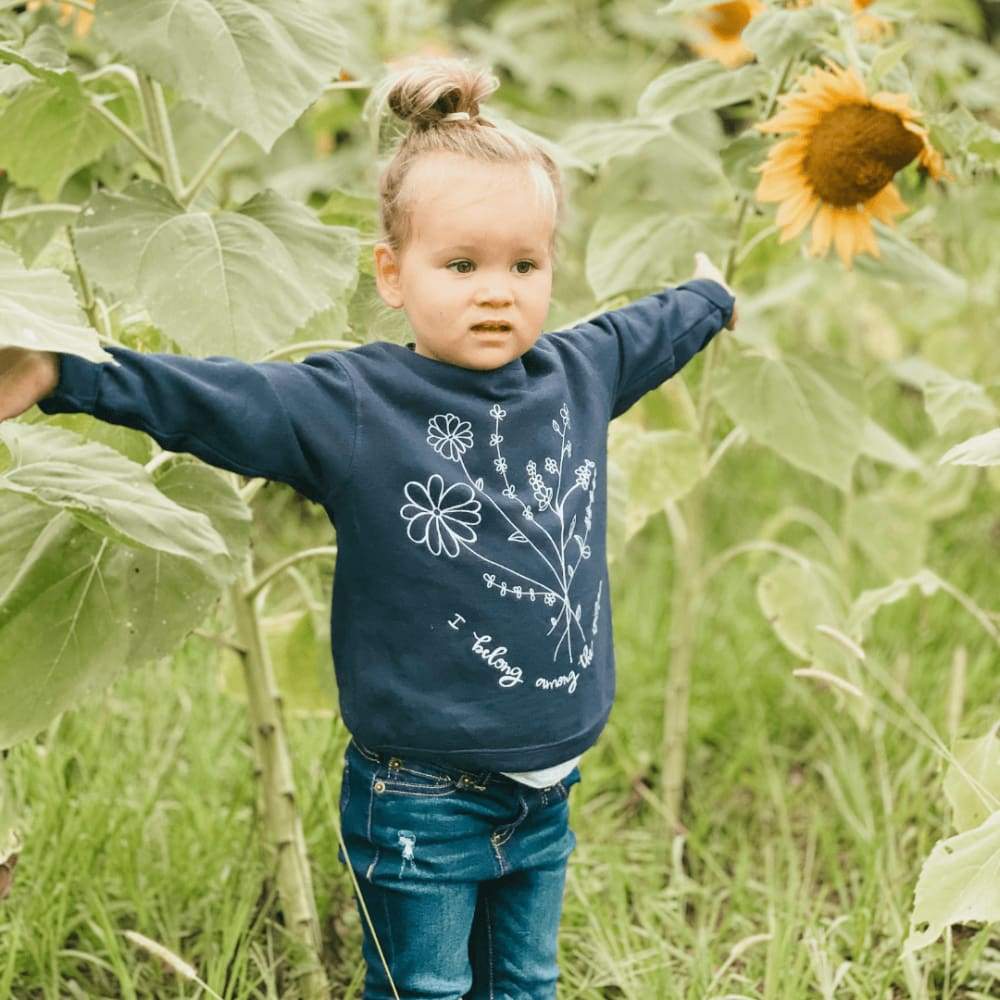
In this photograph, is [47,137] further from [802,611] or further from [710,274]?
[802,611]

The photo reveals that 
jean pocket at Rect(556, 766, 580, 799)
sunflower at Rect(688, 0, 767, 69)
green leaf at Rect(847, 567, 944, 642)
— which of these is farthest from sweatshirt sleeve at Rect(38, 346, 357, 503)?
sunflower at Rect(688, 0, 767, 69)

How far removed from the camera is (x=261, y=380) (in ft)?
4.38

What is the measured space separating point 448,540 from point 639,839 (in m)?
1.09

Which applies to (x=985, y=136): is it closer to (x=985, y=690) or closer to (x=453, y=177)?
(x=453, y=177)

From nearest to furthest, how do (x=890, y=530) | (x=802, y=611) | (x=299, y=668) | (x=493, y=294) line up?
(x=493, y=294), (x=299, y=668), (x=802, y=611), (x=890, y=530)

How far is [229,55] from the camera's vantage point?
5.08 feet

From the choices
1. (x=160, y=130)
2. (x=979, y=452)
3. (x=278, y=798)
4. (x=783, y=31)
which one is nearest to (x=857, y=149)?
(x=783, y=31)

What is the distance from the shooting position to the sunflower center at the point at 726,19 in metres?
2.62

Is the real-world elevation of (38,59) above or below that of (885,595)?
above

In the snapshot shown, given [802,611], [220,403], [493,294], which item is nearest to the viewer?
[220,403]

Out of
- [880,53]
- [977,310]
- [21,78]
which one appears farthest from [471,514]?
[977,310]

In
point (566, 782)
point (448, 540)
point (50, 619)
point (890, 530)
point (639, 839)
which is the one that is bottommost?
point (639, 839)

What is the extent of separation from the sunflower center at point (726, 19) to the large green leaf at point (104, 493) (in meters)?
1.53

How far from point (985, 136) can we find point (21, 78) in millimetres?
1144
